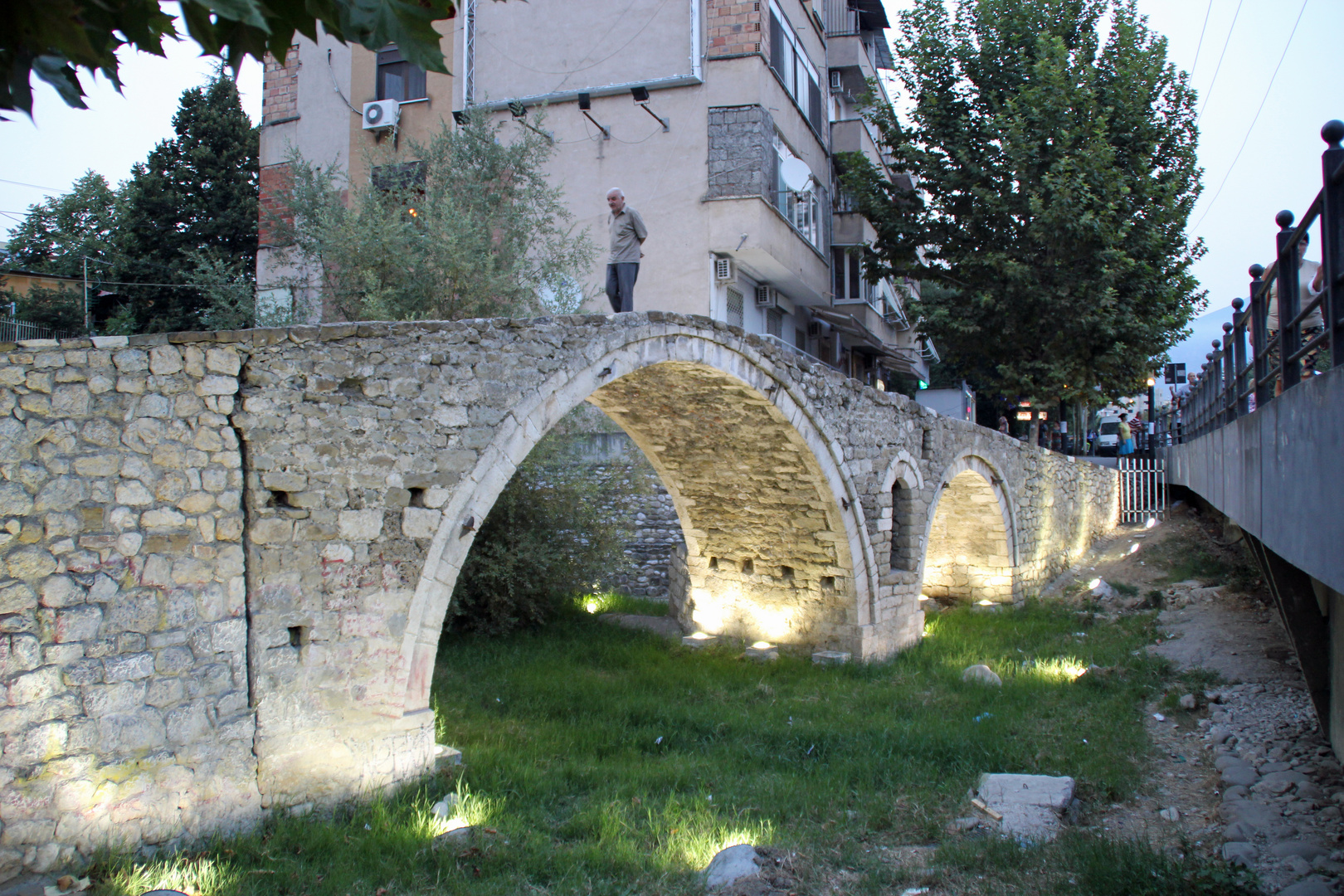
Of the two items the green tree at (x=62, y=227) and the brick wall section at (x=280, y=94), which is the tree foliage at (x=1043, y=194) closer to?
the brick wall section at (x=280, y=94)

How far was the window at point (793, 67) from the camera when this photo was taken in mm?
13711

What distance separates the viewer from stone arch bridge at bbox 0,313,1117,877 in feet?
14.5

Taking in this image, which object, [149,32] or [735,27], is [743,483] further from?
[149,32]

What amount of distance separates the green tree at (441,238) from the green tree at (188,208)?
8.06 m

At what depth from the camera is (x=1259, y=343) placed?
19.2ft

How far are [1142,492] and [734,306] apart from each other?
13216 mm

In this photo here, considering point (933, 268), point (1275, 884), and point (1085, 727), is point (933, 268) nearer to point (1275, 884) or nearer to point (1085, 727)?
point (1085, 727)

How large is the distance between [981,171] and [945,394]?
9183 millimetres

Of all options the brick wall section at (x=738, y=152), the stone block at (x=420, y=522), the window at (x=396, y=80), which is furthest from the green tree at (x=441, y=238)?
the stone block at (x=420, y=522)

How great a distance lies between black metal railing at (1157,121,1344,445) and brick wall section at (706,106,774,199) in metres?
6.42

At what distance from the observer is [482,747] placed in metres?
6.63

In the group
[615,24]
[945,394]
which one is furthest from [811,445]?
[945,394]

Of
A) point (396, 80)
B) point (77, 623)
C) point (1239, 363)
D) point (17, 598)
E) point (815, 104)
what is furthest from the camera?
point (815, 104)

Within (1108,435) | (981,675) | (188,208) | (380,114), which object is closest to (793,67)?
(380,114)
